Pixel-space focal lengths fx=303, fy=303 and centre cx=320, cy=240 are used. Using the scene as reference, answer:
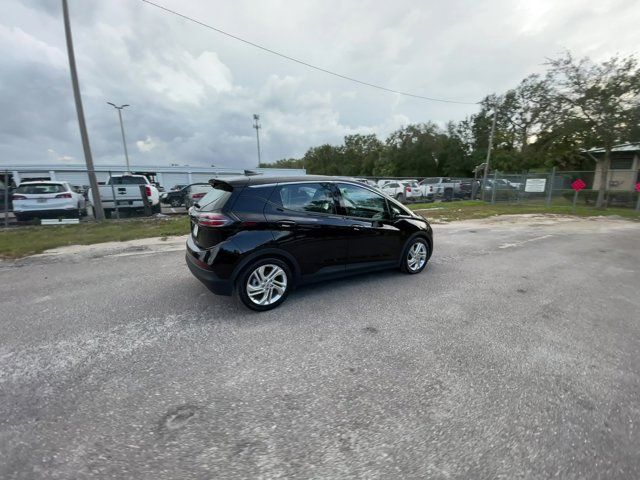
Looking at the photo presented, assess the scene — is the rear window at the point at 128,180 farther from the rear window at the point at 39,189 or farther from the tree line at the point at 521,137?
the tree line at the point at 521,137

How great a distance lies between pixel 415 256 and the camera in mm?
5074

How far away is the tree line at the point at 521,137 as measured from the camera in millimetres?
16219

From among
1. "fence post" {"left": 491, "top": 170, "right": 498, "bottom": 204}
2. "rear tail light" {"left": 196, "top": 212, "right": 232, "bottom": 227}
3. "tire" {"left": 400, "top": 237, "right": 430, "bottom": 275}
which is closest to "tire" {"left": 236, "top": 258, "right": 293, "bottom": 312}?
"rear tail light" {"left": 196, "top": 212, "right": 232, "bottom": 227}

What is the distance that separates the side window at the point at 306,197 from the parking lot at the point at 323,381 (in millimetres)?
1195

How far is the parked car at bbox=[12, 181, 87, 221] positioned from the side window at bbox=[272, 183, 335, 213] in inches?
400

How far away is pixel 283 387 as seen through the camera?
7.86 ft

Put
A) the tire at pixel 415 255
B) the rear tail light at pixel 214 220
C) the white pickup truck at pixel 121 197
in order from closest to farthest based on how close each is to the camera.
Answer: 1. the rear tail light at pixel 214 220
2. the tire at pixel 415 255
3. the white pickup truck at pixel 121 197

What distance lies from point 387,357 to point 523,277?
371cm

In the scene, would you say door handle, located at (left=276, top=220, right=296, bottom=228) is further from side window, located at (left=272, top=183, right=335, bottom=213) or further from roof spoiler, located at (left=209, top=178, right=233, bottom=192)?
roof spoiler, located at (left=209, top=178, right=233, bottom=192)

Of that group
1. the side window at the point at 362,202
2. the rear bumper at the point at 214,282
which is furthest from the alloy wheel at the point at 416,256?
the rear bumper at the point at 214,282

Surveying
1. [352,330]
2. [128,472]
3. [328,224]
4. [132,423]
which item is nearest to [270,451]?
[128,472]

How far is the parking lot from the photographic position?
5.93ft

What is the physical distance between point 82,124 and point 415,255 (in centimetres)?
1196

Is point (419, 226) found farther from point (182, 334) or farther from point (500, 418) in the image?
point (182, 334)
